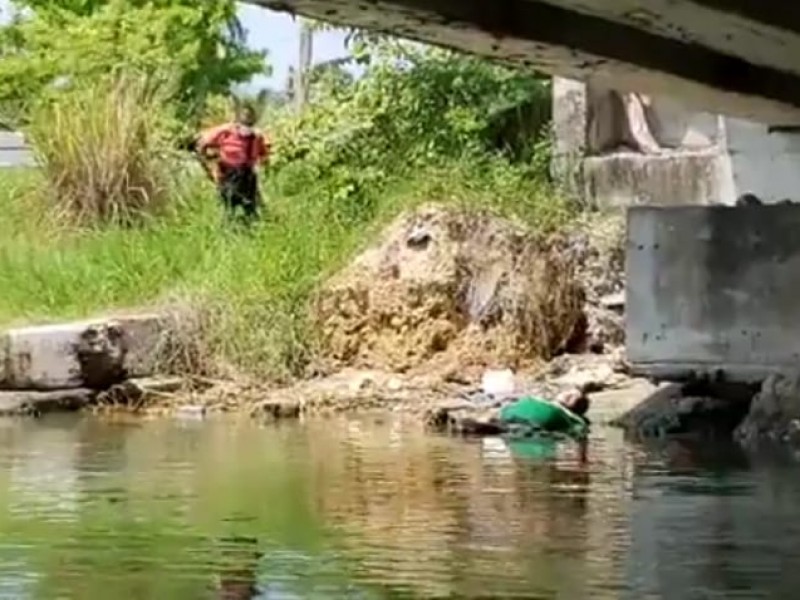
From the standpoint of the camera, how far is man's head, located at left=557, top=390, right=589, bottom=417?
14438mm

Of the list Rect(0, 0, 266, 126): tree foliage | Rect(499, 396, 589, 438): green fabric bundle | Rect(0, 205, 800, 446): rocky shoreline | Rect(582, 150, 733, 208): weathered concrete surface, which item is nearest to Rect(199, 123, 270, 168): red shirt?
Rect(0, 205, 800, 446): rocky shoreline

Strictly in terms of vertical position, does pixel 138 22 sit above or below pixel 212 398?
above

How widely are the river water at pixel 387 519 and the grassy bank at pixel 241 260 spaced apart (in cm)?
341

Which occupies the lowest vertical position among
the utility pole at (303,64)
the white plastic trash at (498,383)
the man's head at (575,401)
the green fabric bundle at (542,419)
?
the green fabric bundle at (542,419)

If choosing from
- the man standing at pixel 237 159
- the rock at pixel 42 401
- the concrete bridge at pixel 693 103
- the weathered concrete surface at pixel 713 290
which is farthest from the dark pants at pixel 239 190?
the weathered concrete surface at pixel 713 290

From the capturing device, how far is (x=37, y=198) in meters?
21.8

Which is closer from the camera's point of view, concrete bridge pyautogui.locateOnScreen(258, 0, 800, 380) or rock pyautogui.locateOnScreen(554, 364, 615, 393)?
concrete bridge pyautogui.locateOnScreen(258, 0, 800, 380)

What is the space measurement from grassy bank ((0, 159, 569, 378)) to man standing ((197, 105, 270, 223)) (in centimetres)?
21

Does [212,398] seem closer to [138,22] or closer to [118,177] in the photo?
[118,177]

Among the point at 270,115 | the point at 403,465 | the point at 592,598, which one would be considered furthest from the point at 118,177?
the point at 592,598

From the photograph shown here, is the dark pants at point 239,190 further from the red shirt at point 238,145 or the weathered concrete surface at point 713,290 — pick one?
the weathered concrete surface at point 713,290

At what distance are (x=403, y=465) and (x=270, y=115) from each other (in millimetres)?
13958

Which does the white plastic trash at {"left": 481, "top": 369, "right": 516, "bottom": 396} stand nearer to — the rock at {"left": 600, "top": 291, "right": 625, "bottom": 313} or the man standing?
the rock at {"left": 600, "top": 291, "right": 625, "bottom": 313}

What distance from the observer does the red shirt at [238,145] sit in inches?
800
